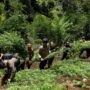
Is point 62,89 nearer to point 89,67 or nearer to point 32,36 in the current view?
point 89,67

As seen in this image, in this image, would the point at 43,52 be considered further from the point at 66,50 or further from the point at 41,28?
the point at 41,28

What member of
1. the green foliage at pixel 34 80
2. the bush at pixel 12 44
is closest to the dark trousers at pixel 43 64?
the green foliage at pixel 34 80

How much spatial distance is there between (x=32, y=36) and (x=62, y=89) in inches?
420

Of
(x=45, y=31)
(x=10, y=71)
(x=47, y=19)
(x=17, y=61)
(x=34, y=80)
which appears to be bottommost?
(x=34, y=80)

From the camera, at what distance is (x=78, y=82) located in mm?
12547

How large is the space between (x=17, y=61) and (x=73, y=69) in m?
2.51

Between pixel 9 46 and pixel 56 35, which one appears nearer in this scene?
pixel 9 46

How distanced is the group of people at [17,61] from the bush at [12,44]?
43.5 inches

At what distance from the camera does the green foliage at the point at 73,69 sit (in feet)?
45.0

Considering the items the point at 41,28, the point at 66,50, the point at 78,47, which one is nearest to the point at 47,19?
the point at 41,28

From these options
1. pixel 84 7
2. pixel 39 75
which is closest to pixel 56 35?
pixel 84 7

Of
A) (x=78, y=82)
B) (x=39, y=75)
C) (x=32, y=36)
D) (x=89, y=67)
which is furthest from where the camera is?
(x=32, y=36)

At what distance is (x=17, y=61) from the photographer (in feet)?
42.5

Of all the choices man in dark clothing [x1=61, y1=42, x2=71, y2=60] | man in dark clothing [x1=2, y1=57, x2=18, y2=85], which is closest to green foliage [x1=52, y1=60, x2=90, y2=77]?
man in dark clothing [x1=61, y1=42, x2=71, y2=60]
